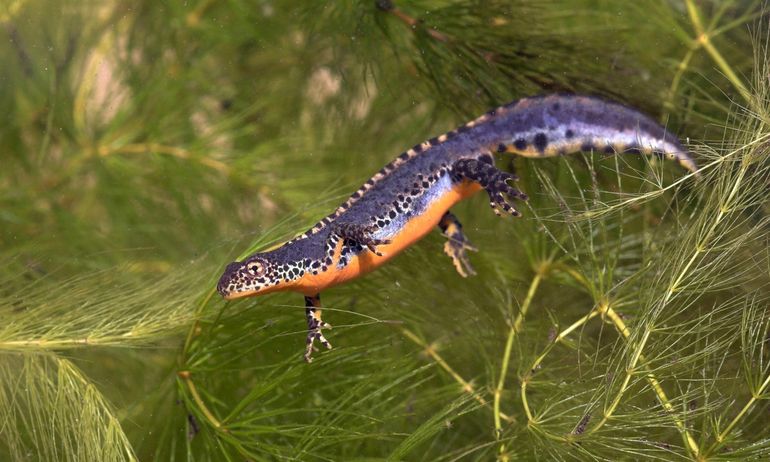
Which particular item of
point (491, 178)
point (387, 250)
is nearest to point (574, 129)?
point (491, 178)

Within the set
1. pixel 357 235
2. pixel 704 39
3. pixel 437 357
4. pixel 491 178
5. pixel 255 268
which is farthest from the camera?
pixel 704 39

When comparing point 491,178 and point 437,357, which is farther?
point 437,357

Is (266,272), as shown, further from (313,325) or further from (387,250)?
(387,250)

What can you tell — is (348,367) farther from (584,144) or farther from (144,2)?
(144,2)

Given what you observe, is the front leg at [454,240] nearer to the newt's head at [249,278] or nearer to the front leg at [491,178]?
the front leg at [491,178]

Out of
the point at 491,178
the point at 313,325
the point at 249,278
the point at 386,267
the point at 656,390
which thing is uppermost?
the point at 249,278

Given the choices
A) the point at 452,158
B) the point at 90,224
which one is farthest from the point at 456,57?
the point at 90,224

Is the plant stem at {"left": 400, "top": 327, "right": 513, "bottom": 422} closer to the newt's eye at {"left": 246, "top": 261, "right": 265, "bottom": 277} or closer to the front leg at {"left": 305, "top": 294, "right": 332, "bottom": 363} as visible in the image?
the front leg at {"left": 305, "top": 294, "right": 332, "bottom": 363}

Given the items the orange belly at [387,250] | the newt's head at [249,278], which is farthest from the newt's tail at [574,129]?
the newt's head at [249,278]
